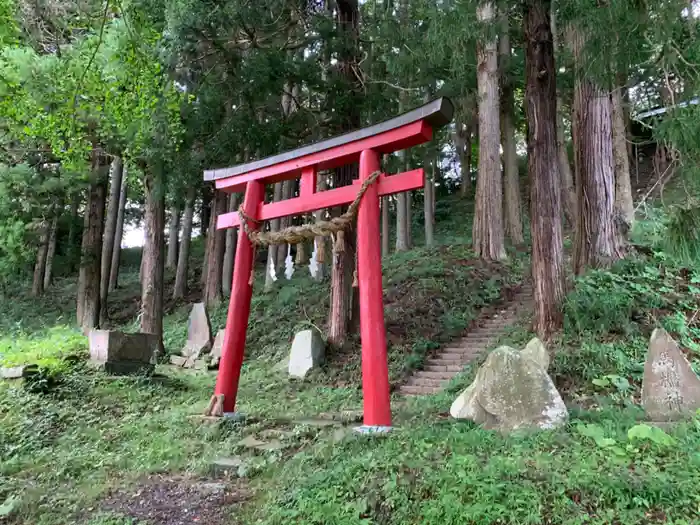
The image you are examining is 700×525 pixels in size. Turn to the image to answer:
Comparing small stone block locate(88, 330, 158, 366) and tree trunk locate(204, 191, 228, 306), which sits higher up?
tree trunk locate(204, 191, 228, 306)

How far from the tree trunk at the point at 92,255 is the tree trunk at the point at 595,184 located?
1106 centimetres

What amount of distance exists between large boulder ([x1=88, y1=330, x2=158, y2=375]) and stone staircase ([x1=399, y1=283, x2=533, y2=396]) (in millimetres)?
4316

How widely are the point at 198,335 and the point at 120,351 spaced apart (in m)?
2.88

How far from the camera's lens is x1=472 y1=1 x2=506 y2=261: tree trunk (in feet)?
38.3

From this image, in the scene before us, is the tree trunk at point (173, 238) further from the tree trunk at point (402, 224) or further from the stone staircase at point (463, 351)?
the stone staircase at point (463, 351)

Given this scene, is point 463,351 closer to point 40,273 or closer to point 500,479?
point 500,479

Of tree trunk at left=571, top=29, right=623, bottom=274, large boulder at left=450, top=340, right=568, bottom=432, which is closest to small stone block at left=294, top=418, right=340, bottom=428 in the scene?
large boulder at left=450, top=340, right=568, bottom=432

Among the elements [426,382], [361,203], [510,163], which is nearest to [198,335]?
[426,382]

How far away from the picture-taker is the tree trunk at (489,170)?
11688 millimetres

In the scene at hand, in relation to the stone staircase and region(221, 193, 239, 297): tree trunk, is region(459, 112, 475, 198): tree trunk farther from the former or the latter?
the stone staircase

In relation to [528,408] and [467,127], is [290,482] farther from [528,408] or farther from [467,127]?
[467,127]

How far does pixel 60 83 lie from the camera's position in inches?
309

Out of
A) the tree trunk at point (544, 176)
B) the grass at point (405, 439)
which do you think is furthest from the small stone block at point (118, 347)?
the tree trunk at point (544, 176)

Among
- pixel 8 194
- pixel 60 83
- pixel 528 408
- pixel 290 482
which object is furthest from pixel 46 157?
pixel 528 408
